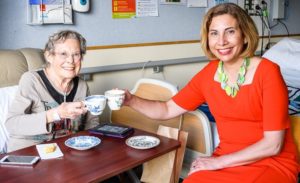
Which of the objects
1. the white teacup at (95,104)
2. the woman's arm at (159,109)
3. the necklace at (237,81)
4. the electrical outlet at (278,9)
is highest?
the electrical outlet at (278,9)

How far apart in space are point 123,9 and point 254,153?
5.80 ft

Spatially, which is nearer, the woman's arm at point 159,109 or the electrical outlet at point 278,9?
the woman's arm at point 159,109

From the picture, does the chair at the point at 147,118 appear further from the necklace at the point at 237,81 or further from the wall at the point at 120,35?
the wall at the point at 120,35

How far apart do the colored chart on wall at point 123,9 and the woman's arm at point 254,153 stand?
167cm

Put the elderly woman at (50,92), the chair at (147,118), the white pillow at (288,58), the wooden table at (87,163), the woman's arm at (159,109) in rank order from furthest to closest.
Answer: the white pillow at (288,58) → the chair at (147,118) → the woman's arm at (159,109) → the elderly woman at (50,92) → the wooden table at (87,163)

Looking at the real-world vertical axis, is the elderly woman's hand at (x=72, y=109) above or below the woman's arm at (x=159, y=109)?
above

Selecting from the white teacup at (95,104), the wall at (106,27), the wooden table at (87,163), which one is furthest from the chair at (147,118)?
the wall at (106,27)

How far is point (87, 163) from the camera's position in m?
1.28

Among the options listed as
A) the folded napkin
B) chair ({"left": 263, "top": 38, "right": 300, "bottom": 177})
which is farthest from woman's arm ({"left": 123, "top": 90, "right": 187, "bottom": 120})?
chair ({"left": 263, "top": 38, "right": 300, "bottom": 177})

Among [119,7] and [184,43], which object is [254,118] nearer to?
[119,7]

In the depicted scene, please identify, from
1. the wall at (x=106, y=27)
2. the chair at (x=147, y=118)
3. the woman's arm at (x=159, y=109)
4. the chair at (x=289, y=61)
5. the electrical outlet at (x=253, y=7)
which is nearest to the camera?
the woman's arm at (x=159, y=109)

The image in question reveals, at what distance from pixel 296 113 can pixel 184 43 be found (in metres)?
1.39

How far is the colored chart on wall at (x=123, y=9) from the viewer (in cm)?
272

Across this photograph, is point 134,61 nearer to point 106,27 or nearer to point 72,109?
point 106,27
